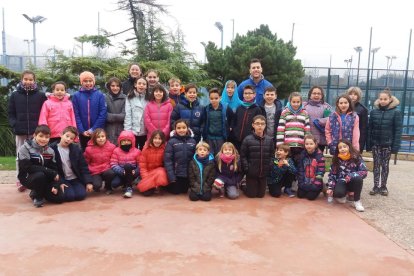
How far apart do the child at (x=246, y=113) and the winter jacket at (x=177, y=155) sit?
2.39ft

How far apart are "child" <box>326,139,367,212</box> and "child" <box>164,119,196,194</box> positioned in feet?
6.20

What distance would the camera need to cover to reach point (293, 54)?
42.6 ft

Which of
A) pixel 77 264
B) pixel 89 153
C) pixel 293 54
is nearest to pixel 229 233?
pixel 77 264

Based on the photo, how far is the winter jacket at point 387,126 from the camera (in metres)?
5.25

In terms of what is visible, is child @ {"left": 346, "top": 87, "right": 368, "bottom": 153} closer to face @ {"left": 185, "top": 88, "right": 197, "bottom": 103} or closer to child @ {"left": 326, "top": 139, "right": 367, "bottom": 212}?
child @ {"left": 326, "top": 139, "right": 367, "bottom": 212}

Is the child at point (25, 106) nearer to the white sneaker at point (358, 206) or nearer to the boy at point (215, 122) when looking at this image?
the boy at point (215, 122)

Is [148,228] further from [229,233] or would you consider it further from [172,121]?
[172,121]

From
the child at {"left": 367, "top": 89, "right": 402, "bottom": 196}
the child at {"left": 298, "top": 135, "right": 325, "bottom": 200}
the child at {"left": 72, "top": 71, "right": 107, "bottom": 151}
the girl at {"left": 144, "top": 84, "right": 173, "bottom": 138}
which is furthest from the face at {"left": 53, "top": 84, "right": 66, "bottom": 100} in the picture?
the child at {"left": 367, "top": 89, "right": 402, "bottom": 196}

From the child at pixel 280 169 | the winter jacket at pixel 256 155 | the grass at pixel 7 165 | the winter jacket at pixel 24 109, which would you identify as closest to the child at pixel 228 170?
the winter jacket at pixel 256 155

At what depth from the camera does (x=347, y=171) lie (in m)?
4.91

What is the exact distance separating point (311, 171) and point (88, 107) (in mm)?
3173

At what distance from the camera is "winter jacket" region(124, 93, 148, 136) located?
538 centimetres

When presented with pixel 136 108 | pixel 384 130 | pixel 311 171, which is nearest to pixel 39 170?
pixel 136 108

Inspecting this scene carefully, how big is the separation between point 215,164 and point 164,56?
6.68 metres
